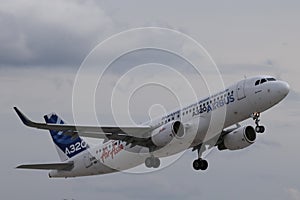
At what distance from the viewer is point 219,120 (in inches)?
2817

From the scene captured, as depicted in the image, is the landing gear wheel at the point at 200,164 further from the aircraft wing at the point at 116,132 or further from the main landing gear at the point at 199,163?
the aircraft wing at the point at 116,132

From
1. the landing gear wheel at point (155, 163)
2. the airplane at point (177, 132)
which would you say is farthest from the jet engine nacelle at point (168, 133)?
the landing gear wheel at point (155, 163)

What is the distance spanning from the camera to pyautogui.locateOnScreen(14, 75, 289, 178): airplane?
70438 mm

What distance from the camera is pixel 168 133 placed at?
237ft

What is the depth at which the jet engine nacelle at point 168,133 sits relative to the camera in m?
72.1

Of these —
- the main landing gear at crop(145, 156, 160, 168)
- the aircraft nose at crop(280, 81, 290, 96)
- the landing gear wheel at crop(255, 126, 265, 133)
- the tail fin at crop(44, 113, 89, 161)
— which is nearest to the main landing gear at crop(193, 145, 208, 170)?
the main landing gear at crop(145, 156, 160, 168)

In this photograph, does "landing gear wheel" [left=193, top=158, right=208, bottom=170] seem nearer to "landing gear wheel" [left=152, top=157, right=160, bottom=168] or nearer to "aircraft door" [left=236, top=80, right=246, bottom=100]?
"landing gear wheel" [left=152, top=157, right=160, bottom=168]

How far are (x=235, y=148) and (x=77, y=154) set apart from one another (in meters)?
16.5

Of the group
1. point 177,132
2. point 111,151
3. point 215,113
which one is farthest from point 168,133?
point 111,151

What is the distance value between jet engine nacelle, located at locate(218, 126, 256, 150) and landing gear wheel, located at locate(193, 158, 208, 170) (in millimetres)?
2228

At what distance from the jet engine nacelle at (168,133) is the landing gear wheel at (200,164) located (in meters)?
8.67

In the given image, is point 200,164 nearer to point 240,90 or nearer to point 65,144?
point 240,90

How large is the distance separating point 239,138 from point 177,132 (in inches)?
346

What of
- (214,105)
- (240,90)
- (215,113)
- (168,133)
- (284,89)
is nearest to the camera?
(284,89)
